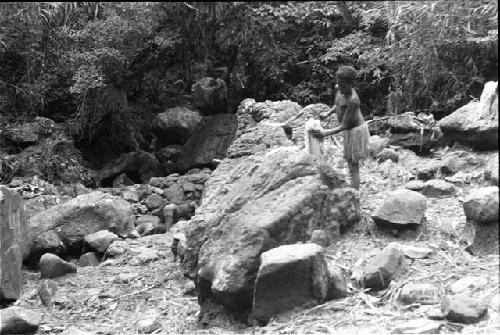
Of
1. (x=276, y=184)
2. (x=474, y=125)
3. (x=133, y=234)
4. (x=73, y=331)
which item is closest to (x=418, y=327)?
(x=276, y=184)

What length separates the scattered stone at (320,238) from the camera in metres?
4.14

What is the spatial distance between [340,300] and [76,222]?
346 centimetres

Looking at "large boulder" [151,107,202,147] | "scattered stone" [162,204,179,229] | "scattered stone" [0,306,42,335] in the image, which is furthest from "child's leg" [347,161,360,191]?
"large boulder" [151,107,202,147]

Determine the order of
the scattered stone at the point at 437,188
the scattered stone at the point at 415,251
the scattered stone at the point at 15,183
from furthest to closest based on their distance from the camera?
the scattered stone at the point at 15,183, the scattered stone at the point at 437,188, the scattered stone at the point at 415,251

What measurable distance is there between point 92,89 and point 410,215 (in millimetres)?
6761

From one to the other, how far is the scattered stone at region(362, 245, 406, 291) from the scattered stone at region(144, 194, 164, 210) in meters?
5.13

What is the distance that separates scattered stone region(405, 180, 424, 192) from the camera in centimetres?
487

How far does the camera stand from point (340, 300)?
3637 millimetres

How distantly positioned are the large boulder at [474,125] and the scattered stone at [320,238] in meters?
1.41

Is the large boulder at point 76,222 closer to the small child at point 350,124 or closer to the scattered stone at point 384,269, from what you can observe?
the small child at point 350,124

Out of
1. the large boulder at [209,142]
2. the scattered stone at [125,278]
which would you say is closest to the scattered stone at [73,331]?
the scattered stone at [125,278]

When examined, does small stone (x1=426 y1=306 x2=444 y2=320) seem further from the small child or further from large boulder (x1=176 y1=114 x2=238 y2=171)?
large boulder (x1=176 y1=114 x2=238 y2=171)

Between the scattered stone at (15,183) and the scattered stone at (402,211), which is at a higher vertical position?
the scattered stone at (402,211)

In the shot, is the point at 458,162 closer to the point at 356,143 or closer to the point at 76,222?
the point at 356,143
